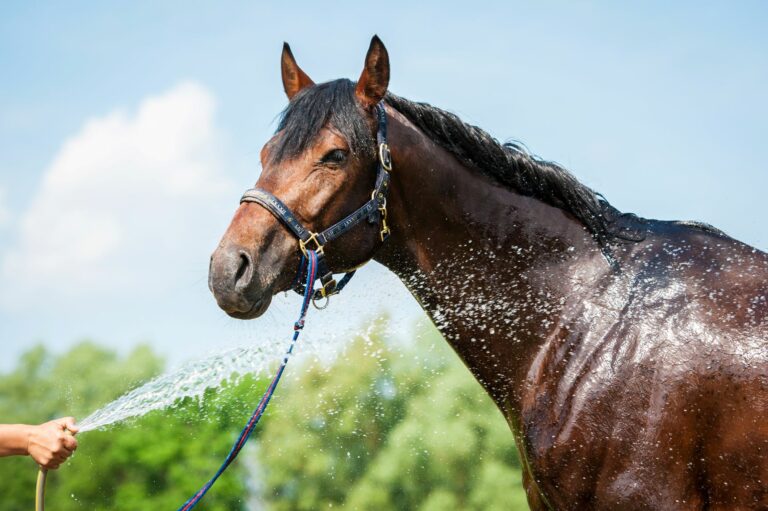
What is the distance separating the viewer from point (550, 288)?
4133 mm

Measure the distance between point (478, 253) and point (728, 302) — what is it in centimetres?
128

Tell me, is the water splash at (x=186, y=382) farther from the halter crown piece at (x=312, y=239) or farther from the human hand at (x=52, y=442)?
the halter crown piece at (x=312, y=239)

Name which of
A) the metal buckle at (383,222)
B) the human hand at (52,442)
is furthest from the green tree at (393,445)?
the human hand at (52,442)

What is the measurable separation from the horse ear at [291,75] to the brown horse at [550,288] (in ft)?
0.80

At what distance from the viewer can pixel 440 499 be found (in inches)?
878

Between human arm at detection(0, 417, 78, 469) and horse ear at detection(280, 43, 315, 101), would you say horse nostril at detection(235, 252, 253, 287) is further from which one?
horse ear at detection(280, 43, 315, 101)

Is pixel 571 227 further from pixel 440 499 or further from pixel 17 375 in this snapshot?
pixel 17 375

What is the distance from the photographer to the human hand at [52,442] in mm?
3959

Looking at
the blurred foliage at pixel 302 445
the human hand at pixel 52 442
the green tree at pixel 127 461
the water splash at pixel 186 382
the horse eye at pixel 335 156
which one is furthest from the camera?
the green tree at pixel 127 461

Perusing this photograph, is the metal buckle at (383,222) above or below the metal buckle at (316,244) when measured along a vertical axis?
above

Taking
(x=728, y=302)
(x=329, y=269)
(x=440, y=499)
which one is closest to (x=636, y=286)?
(x=728, y=302)

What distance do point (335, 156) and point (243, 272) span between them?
83cm

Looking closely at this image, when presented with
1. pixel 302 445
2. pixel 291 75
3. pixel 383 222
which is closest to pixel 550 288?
pixel 383 222

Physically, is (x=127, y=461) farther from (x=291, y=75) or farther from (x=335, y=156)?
(x=335, y=156)
